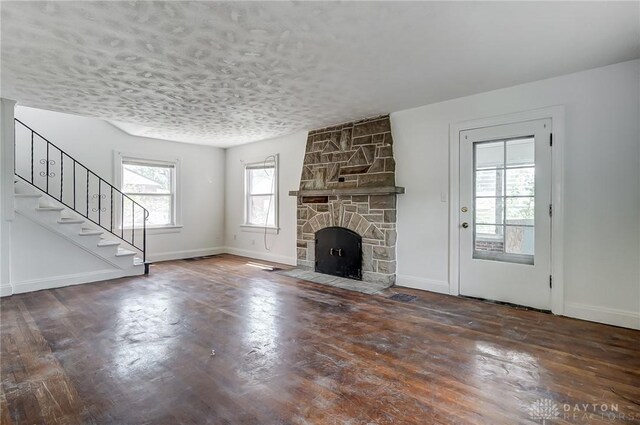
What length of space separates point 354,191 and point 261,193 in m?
2.69

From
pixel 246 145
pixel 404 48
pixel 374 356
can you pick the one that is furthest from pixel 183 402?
pixel 246 145

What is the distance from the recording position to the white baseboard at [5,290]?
13.1ft

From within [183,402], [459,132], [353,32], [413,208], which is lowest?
[183,402]

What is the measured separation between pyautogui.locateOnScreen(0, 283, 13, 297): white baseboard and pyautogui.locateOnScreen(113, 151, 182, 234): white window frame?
205cm

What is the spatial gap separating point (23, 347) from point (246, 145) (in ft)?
17.0

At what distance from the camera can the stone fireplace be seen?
4.57m

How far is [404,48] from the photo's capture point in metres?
2.68

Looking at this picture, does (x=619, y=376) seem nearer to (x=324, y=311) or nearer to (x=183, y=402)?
(x=324, y=311)

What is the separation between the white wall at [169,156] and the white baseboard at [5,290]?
2.25m

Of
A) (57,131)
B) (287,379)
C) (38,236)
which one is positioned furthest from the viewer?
(57,131)

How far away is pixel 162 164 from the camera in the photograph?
256 inches

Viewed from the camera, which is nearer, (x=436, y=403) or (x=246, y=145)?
(x=436, y=403)

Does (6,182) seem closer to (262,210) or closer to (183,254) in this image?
(183,254)

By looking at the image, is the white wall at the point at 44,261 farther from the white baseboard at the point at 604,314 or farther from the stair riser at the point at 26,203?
the white baseboard at the point at 604,314
